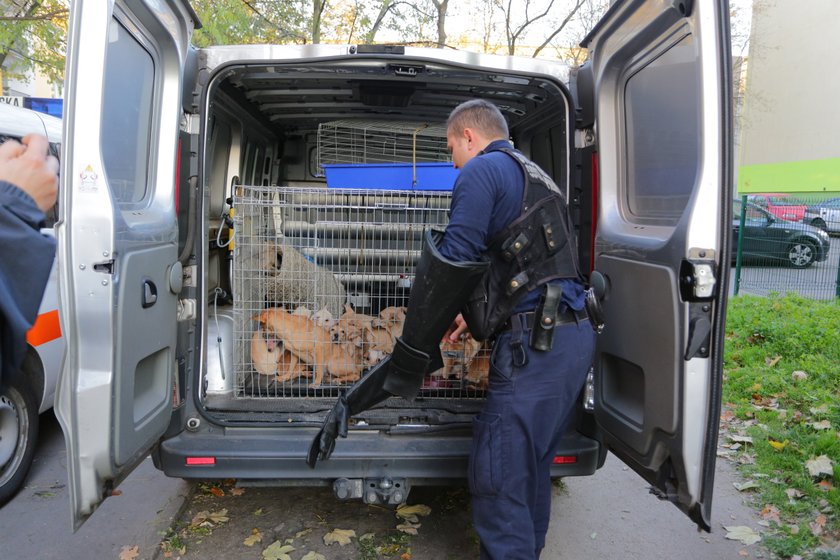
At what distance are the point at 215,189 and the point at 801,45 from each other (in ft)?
78.8

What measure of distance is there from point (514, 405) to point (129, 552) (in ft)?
7.04

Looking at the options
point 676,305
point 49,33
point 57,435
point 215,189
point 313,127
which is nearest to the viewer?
point 676,305

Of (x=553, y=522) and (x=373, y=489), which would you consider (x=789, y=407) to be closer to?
(x=553, y=522)

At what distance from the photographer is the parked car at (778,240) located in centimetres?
850

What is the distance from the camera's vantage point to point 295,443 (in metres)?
2.72

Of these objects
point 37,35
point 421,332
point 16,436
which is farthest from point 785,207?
point 37,35

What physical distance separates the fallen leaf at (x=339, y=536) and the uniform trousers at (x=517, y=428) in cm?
100

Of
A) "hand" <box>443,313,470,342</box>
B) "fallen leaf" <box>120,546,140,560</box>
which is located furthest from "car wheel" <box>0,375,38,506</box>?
"hand" <box>443,313,470,342</box>

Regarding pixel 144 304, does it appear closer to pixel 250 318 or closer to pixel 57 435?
pixel 250 318

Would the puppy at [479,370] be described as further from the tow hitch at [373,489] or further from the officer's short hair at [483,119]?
the officer's short hair at [483,119]

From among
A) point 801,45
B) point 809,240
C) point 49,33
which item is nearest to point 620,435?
point 809,240

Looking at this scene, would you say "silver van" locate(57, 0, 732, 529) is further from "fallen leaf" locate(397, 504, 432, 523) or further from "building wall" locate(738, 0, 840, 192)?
"building wall" locate(738, 0, 840, 192)

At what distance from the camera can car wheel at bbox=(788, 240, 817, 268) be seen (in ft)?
27.9

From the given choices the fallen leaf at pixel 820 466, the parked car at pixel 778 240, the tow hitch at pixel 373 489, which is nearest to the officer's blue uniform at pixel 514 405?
the tow hitch at pixel 373 489
